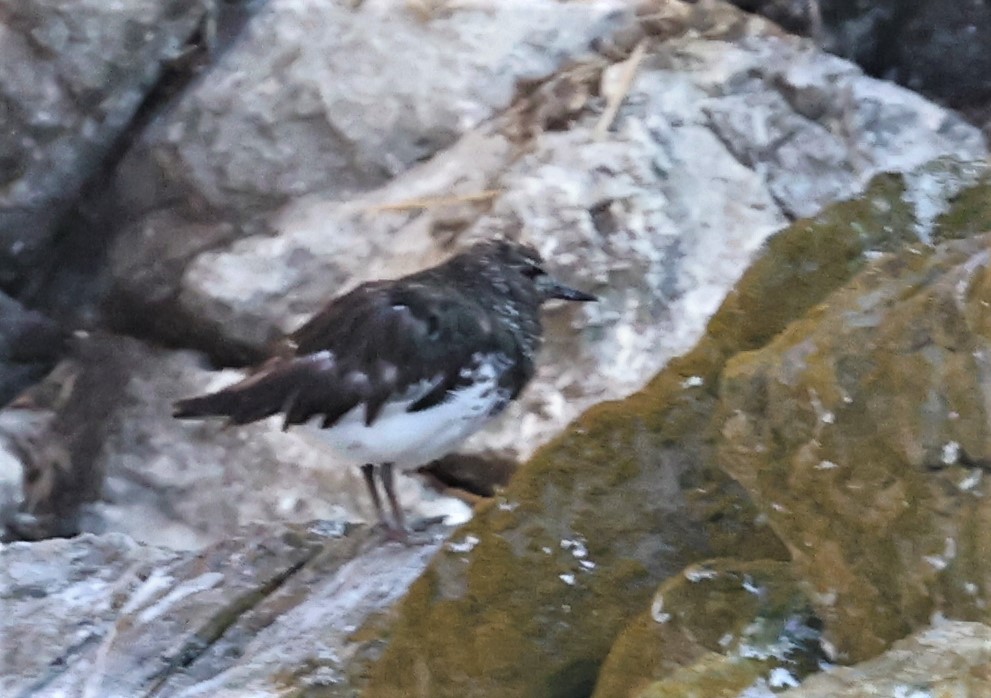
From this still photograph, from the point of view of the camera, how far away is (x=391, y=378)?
89.4 inches

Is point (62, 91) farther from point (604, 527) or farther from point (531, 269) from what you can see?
point (604, 527)

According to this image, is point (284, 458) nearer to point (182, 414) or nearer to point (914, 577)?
point (182, 414)

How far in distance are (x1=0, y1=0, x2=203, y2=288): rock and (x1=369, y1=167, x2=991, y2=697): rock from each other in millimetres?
2525

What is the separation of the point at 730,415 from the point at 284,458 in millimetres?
2073

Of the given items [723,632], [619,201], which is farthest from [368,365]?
[723,632]

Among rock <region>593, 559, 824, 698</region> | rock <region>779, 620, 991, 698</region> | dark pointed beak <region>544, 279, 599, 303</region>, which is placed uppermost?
rock <region>779, 620, 991, 698</region>

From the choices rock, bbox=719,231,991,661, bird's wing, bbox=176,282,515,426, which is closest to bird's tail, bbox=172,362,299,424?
bird's wing, bbox=176,282,515,426

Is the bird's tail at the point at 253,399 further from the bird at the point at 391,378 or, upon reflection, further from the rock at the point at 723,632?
the rock at the point at 723,632

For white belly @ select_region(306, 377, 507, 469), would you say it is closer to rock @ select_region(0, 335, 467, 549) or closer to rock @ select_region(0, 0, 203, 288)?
rock @ select_region(0, 335, 467, 549)

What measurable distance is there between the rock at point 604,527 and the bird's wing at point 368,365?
0.78 meters

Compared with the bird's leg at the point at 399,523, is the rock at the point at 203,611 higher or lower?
higher

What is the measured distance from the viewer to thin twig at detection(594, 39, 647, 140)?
10.4 ft

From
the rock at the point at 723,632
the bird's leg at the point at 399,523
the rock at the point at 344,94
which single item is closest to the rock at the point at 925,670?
the rock at the point at 723,632

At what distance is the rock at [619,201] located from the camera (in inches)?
118
